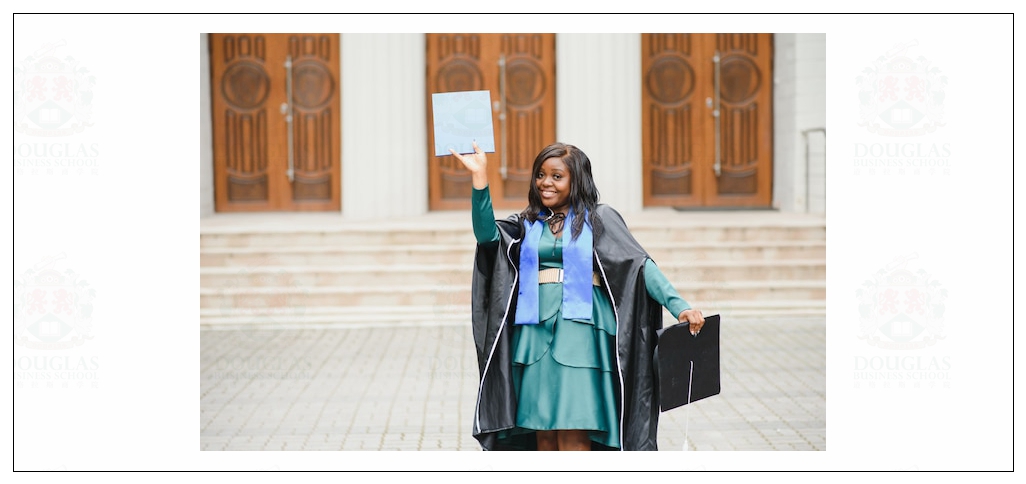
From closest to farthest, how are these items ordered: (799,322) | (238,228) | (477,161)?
1. (477,161)
2. (799,322)
3. (238,228)

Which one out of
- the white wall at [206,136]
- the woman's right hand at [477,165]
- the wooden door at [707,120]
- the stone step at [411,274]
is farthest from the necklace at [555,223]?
the white wall at [206,136]

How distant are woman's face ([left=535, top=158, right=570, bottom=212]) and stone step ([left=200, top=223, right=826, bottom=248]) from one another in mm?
7468

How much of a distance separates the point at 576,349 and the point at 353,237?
7.86 meters

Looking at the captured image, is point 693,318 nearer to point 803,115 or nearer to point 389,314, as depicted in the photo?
point 389,314

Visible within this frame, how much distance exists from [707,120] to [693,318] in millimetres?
10621

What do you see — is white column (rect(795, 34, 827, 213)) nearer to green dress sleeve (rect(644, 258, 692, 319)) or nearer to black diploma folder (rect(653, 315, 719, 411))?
black diploma folder (rect(653, 315, 719, 411))

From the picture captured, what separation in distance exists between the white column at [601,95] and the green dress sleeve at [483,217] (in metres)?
9.33

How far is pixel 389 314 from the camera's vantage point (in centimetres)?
1174

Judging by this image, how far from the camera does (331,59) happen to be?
15.2 m

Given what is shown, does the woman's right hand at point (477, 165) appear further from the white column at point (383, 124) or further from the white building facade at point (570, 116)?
the white column at point (383, 124)

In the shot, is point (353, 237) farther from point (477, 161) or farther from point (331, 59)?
point (477, 161)

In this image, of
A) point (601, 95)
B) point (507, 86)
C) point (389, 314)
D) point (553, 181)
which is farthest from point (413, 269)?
point (553, 181)
